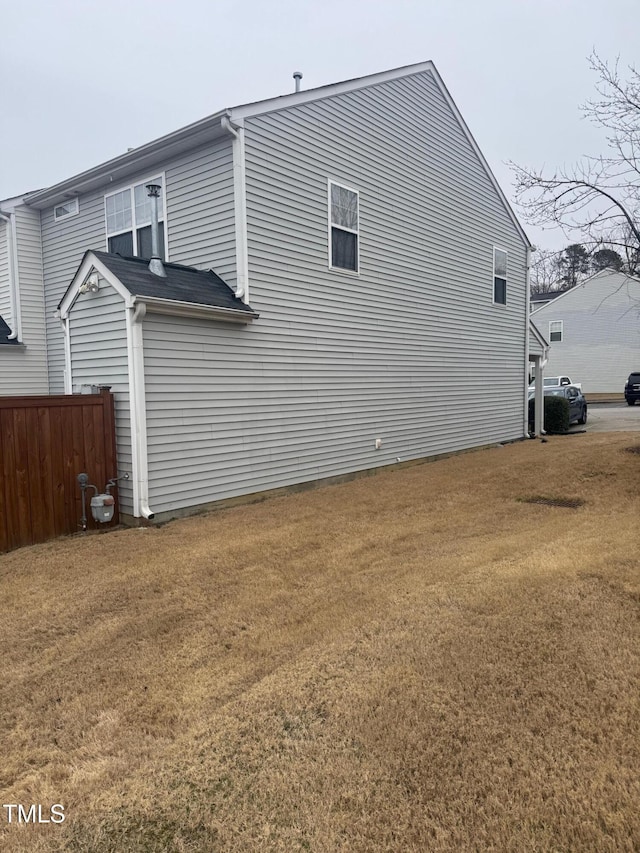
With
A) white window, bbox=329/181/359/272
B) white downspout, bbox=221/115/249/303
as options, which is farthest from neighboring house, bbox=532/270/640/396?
white downspout, bbox=221/115/249/303

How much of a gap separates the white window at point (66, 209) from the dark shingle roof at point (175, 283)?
4.18 metres

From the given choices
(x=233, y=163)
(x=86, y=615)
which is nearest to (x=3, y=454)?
(x=86, y=615)

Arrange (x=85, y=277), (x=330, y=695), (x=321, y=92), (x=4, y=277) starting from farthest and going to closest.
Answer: (x=4, y=277) → (x=321, y=92) → (x=85, y=277) → (x=330, y=695)

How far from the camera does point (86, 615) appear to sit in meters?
4.13

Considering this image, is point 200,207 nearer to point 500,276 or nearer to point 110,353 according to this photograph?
point 110,353

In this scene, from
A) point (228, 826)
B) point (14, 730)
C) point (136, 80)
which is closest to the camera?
point (228, 826)

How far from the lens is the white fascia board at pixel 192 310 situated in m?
6.48

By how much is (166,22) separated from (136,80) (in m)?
7.52

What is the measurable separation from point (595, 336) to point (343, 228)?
29.2 meters

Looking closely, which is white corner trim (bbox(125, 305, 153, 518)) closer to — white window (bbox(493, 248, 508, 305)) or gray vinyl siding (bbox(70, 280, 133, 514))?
gray vinyl siding (bbox(70, 280, 133, 514))

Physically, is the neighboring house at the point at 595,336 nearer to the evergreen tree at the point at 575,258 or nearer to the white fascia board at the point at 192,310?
the evergreen tree at the point at 575,258

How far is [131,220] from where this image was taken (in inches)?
372

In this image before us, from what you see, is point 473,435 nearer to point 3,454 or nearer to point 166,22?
point 3,454

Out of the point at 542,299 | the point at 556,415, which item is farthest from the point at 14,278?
the point at 542,299
